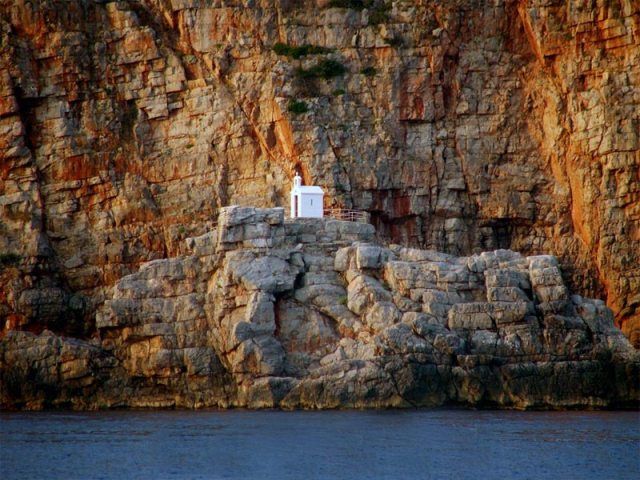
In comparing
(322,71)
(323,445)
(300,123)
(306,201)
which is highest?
(322,71)

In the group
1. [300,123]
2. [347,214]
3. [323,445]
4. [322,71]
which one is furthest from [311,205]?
[323,445]

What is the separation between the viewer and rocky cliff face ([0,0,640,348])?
7844 cm

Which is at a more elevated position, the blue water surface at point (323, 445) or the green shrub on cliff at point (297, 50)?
the green shrub on cliff at point (297, 50)

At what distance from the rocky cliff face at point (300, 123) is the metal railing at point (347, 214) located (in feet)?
2.30

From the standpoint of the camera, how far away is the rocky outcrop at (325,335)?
68.2m

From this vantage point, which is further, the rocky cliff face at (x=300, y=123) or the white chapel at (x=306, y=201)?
the rocky cliff face at (x=300, y=123)

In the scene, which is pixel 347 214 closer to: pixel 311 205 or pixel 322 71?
pixel 311 205

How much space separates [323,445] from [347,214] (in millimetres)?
18158

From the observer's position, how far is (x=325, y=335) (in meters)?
70.1

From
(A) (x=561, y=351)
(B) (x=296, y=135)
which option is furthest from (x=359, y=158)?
(A) (x=561, y=351)

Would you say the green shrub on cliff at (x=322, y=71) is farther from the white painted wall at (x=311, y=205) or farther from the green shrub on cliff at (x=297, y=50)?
the white painted wall at (x=311, y=205)

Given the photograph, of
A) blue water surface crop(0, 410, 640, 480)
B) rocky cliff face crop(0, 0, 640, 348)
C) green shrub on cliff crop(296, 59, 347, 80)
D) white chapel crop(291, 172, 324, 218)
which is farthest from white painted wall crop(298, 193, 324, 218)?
blue water surface crop(0, 410, 640, 480)

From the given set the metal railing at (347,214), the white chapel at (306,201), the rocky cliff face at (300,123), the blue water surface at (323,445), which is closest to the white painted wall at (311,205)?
the white chapel at (306,201)

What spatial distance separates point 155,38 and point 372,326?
18309 mm
